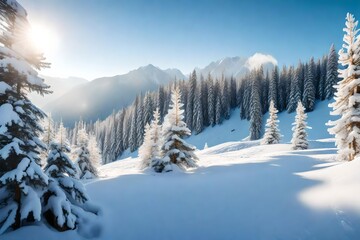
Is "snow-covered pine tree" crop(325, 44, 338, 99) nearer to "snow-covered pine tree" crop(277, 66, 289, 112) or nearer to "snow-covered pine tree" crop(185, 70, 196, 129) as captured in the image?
"snow-covered pine tree" crop(277, 66, 289, 112)

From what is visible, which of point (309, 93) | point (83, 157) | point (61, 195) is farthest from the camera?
point (309, 93)

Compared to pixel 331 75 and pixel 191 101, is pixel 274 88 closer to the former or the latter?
pixel 331 75

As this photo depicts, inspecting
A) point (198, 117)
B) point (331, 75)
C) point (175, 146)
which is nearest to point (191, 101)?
point (198, 117)

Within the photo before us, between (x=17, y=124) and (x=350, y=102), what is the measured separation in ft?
56.0

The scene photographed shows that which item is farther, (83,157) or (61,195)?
(83,157)

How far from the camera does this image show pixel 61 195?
728 centimetres

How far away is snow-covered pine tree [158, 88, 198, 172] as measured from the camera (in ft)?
56.5

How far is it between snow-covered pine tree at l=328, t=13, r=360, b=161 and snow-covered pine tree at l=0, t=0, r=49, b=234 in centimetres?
1606

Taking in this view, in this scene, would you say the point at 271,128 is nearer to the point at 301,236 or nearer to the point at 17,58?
the point at 301,236

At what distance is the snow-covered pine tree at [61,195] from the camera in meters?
7.13

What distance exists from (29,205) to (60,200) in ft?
2.80

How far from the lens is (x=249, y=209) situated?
8.25m

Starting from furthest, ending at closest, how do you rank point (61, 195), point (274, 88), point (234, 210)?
point (274, 88) < point (234, 210) < point (61, 195)

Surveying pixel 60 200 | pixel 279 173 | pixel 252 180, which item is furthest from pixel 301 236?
pixel 60 200
